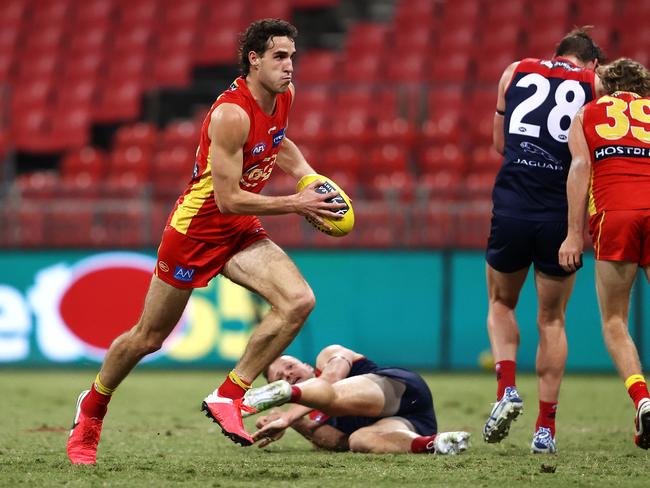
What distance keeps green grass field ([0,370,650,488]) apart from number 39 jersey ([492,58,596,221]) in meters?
1.46

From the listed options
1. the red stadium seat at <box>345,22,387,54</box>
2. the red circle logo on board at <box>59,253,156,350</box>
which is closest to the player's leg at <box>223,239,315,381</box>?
the red circle logo on board at <box>59,253,156,350</box>

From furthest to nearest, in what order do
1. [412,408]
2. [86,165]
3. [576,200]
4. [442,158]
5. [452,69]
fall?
[452,69], [86,165], [442,158], [412,408], [576,200]

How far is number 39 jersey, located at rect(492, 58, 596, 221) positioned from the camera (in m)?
6.81

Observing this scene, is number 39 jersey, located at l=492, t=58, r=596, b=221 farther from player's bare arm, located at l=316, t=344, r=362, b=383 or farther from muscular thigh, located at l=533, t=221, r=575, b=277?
player's bare arm, located at l=316, t=344, r=362, b=383

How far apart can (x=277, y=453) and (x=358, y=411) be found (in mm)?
573

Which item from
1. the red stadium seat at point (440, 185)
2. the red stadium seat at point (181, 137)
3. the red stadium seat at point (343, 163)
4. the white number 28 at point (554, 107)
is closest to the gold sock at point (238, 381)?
the white number 28 at point (554, 107)

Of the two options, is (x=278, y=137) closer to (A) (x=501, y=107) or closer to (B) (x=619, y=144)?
(A) (x=501, y=107)

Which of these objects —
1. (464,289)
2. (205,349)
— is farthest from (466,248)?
(205,349)

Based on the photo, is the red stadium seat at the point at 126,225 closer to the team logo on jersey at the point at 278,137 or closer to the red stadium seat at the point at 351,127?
the red stadium seat at the point at 351,127

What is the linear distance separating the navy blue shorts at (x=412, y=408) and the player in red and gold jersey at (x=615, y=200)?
1160mm

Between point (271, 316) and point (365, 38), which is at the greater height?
point (365, 38)

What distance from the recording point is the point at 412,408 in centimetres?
688

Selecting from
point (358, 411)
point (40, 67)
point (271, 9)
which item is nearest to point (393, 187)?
point (271, 9)

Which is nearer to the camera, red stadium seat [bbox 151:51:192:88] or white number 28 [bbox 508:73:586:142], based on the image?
white number 28 [bbox 508:73:586:142]
